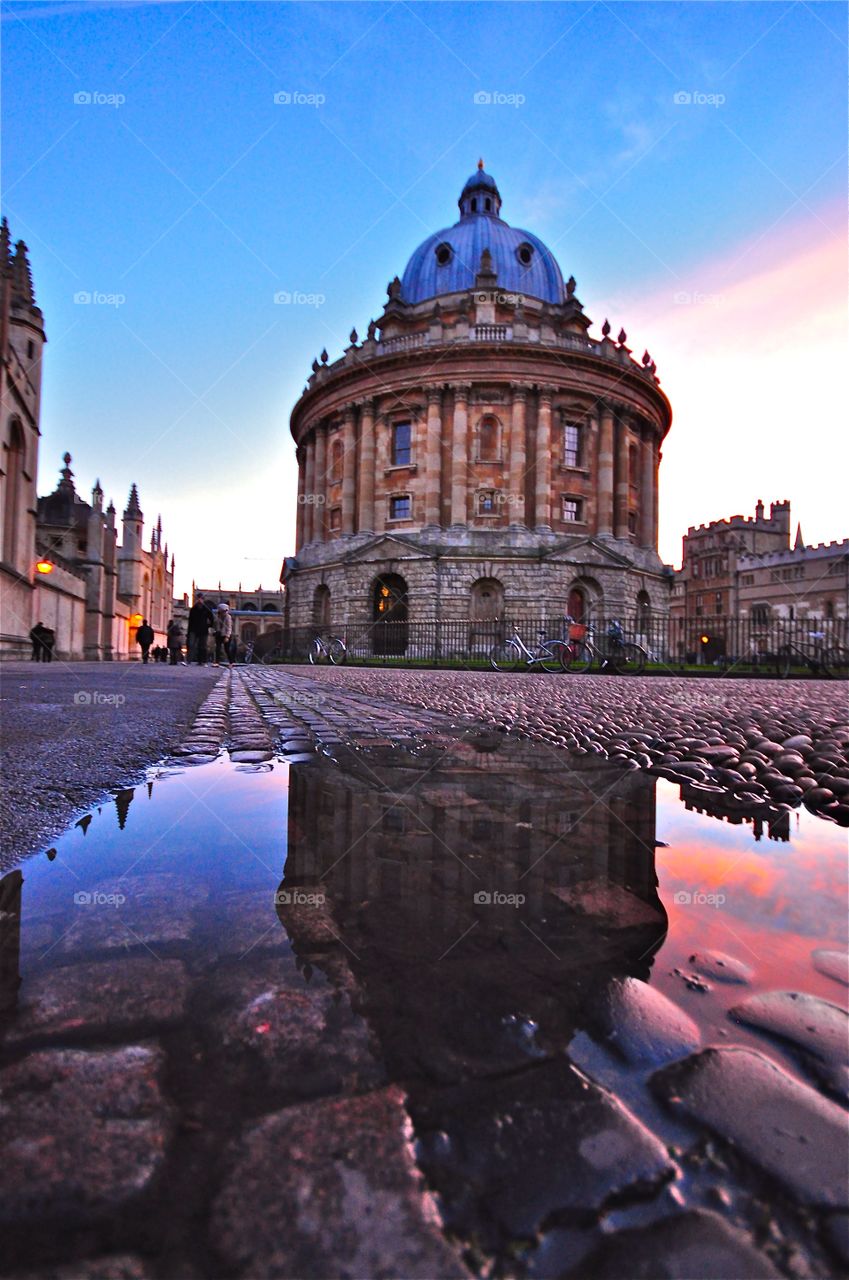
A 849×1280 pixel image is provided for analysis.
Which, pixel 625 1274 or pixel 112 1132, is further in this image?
pixel 112 1132

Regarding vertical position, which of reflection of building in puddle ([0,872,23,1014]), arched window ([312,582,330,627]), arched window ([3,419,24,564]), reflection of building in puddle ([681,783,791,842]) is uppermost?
arched window ([3,419,24,564])

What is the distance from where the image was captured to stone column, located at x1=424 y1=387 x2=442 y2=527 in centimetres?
3161

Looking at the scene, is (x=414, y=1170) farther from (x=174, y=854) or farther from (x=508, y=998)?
(x=174, y=854)

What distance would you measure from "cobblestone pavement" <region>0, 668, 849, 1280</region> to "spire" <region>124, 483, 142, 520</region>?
154ft

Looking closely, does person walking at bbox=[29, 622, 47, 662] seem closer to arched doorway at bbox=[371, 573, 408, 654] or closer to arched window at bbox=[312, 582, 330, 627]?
arched doorway at bbox=[371, 573, 408, 654]

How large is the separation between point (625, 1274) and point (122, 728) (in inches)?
172

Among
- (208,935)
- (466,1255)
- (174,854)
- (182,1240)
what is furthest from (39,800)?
(466,1255)

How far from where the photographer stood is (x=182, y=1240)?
0.59m

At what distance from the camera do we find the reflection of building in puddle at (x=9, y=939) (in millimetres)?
1047

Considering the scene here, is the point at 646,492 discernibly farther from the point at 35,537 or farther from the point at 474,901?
the point at 474,901

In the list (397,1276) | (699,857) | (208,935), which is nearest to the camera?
(397,1276)

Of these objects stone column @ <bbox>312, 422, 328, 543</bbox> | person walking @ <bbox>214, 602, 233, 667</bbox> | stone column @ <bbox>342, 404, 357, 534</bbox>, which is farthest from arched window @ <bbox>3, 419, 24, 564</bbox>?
stone column @ <bbox>312, 422, 328, 543</bbox>

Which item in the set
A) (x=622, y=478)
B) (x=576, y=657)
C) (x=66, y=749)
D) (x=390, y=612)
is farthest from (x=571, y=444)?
(x=66, y=749)

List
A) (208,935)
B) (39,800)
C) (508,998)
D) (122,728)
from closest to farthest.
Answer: (508,998)
(208,935)
(39,800)
(122,728)
